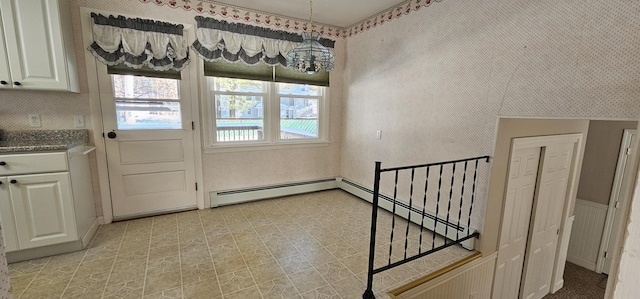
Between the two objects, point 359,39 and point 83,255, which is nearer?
point 83,255

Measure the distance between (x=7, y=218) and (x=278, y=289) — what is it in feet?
7.30

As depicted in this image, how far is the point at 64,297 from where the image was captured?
1901 millimetres

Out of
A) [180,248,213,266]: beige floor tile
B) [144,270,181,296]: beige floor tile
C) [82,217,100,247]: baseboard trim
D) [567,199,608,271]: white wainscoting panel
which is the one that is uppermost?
[82,217,100,247]: baseboard trim

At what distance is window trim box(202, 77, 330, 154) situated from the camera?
136 inches

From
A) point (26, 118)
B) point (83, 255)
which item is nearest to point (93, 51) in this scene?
point (26, 118)

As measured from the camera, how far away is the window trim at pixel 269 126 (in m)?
3.46

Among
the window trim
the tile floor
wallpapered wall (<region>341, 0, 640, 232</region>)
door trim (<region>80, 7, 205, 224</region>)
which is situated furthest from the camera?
the window trim

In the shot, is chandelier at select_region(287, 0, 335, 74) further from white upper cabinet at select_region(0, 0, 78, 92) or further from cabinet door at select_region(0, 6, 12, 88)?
cabinet door at select_region(0, 6, 12, 88)

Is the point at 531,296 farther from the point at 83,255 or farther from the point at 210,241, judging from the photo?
the point at 83,255

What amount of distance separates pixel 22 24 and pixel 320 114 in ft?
10.5

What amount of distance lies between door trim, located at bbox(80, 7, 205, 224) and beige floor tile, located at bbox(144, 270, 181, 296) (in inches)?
57.2

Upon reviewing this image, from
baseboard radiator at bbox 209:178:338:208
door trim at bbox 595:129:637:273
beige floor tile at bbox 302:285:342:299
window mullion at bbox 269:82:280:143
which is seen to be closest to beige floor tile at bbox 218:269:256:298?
beige floor tile at bbox 302:285:342:299

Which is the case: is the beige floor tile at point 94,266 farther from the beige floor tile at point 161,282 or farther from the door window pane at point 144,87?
the door window pane at point 144,87

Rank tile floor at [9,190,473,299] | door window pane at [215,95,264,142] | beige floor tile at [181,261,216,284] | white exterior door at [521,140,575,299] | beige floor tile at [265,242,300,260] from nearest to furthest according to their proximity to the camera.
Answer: tile floor at [9,190,473,299], beige floor tile at [181,261,216,284], beige floor tile at [265,242,300,260], white exterior door at [521,140,575,299], door window pane at [215,95,264,142]
